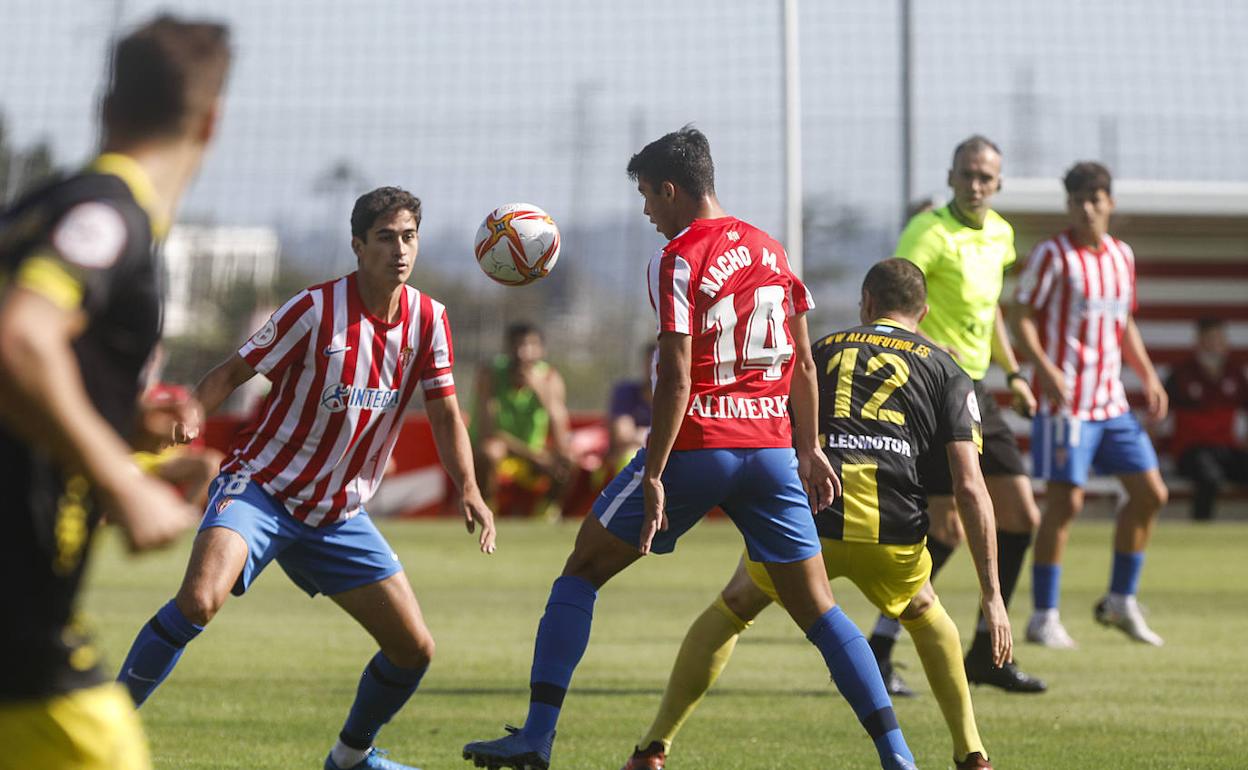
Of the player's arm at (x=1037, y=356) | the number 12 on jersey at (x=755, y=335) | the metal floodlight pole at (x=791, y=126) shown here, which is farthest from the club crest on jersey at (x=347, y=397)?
the metal floodlight pole at (x=791, y=126)

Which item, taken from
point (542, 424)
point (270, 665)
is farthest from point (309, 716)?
point (542, 424)

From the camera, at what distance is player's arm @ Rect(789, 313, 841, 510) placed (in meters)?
5.60

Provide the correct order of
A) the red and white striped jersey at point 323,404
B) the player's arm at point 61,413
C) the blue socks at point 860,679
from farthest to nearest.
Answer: the red and white striped jersey at point 323,404
the blue socks at point 860,679
the player's arm at point 61,413

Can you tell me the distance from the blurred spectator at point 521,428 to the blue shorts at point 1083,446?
7.70 meters

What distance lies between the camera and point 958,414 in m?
5.61

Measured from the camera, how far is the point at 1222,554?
15.1 meters

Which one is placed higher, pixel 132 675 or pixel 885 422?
pixel 885 422

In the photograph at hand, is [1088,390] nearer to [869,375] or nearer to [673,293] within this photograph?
[869,375]

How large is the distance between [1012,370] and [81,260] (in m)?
6.50

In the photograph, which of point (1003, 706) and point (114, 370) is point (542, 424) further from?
point (114, 370)

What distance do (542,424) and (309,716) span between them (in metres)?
10.3

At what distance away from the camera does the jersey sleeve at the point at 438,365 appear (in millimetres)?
5793

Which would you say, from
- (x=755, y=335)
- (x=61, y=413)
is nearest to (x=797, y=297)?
(x=755, y=335)

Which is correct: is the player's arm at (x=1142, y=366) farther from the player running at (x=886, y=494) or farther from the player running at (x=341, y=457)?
the player running at (x=341, y=457)
